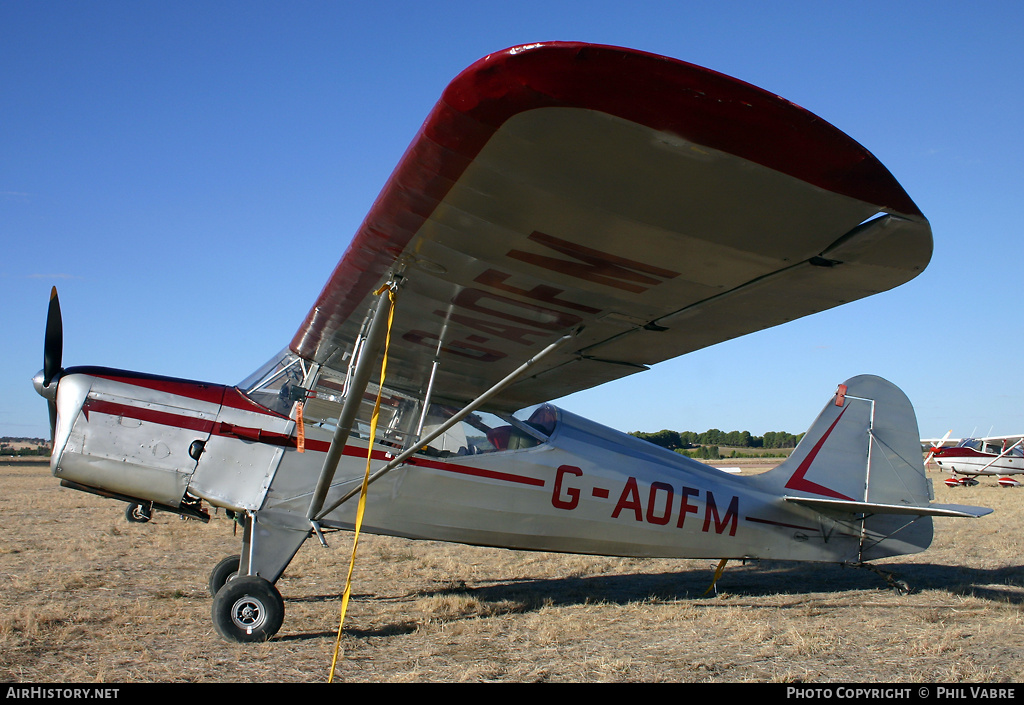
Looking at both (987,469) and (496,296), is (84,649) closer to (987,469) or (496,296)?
(496,296)

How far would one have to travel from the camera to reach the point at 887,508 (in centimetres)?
625

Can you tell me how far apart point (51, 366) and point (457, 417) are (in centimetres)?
311

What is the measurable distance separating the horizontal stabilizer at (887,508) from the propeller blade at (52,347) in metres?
6.56

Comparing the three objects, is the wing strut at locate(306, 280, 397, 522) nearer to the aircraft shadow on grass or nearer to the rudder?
the aircraft shadow on grass

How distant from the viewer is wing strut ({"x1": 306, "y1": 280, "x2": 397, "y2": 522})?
3.73m

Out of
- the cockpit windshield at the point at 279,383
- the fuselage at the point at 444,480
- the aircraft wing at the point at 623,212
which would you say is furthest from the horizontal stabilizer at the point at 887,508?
the cockpit windshield at the point at 279,383

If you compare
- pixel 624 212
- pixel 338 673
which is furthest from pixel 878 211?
pixel 338 673

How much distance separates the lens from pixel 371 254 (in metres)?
3.59

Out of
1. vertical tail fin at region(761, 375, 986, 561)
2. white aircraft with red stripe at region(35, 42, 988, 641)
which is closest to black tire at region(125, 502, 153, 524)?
white aircraft with red stripe at region(35, 42, 988, 641)

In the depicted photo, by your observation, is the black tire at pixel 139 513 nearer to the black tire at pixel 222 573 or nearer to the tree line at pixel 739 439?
the black tire at pixel 222 573

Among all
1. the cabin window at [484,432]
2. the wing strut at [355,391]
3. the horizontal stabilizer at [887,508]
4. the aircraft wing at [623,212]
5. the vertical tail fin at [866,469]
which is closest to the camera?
the aircraft wing at [623,212]

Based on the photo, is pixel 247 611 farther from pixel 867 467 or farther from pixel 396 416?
pixel 867 467

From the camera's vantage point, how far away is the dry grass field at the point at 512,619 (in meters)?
3.82
